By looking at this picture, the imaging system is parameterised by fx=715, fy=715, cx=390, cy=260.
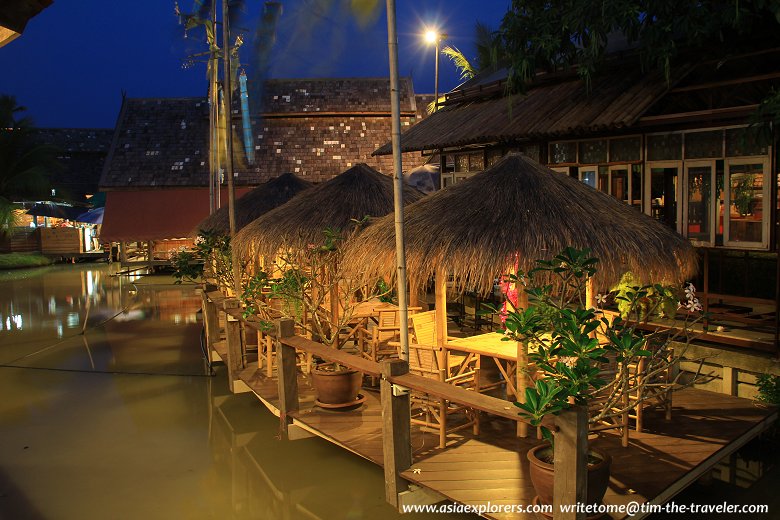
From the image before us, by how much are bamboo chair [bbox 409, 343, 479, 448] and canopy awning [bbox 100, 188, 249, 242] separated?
21250 mm

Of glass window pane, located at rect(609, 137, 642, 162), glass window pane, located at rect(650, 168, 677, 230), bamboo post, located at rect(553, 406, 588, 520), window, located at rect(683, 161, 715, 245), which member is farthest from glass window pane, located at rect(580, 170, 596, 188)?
bamboo post, located at rect(553, 406, 588, 520)

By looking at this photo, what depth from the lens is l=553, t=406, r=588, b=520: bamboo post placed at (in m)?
3.88

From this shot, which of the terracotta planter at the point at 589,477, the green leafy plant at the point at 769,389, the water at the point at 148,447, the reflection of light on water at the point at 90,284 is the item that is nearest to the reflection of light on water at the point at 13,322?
the water at the point at 148,447

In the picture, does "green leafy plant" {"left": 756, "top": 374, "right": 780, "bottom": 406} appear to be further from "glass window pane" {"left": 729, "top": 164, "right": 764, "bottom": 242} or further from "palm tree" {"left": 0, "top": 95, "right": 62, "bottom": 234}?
"palm tree" {"left": 0, "top": 95, "right": 62, "bottom": 234}

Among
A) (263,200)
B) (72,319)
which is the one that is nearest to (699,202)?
(263,200)

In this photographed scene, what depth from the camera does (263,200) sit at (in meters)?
13.6

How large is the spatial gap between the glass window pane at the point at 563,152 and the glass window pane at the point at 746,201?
241 centimetres

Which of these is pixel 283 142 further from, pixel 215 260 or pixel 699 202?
pixel 699 202

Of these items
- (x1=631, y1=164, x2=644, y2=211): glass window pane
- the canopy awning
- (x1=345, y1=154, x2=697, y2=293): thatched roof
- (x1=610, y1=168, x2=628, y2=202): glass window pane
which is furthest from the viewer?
the canopy awning

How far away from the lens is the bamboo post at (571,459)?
3.88 meters

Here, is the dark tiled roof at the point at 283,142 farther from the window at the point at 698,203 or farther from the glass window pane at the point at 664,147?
the window at the point at 698,203

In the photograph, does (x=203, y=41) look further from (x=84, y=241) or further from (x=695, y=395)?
(x=84, y=241)

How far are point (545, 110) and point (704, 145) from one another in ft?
7.38

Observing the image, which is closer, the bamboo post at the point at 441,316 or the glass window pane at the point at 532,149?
the bamboo post at the point at 441,316
